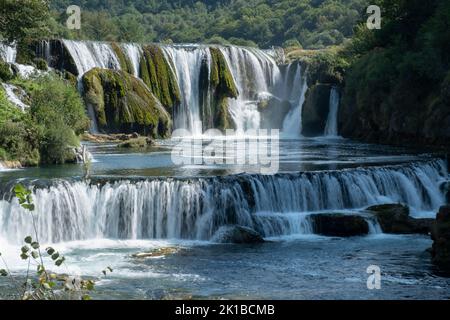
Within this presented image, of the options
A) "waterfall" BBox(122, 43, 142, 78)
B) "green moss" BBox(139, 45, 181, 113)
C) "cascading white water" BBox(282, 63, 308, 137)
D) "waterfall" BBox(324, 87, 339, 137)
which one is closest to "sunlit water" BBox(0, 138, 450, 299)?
"waterfall" BBox(324, 87, 339, 137)

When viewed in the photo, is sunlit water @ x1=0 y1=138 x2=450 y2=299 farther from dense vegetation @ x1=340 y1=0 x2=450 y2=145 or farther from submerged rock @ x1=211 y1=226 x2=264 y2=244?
dense vegetation @ x1=340 y1=0 x2=450 y2=145

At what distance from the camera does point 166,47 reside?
61.5m

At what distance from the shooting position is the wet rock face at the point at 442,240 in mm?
21250

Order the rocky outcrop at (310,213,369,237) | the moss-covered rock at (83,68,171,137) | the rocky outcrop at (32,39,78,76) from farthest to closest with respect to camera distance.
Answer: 1. the rocky outcrop at (32,39,78,76)
2. the moss-covered rock at (83,68,171,137)
3. the rocky outcrop at (310,213,369,237)

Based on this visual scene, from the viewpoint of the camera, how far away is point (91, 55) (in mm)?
56219

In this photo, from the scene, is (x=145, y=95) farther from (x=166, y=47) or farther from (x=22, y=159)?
(x=22, y=159)

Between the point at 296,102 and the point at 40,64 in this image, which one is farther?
the point at 296,102

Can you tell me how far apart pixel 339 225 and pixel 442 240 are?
5708 mm

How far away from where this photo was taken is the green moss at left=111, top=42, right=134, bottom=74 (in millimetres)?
58438

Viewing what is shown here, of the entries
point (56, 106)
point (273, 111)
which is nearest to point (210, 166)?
point (56, 106)

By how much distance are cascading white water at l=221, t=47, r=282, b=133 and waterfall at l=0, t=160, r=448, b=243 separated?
33.5 m

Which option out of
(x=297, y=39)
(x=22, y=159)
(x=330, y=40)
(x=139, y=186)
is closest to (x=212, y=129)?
(x=22, y=159)

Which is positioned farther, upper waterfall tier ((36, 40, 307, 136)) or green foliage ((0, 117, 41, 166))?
upper waterfall tier ((36, 40, 307, 136))

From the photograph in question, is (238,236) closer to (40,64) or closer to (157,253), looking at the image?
(157,253)
